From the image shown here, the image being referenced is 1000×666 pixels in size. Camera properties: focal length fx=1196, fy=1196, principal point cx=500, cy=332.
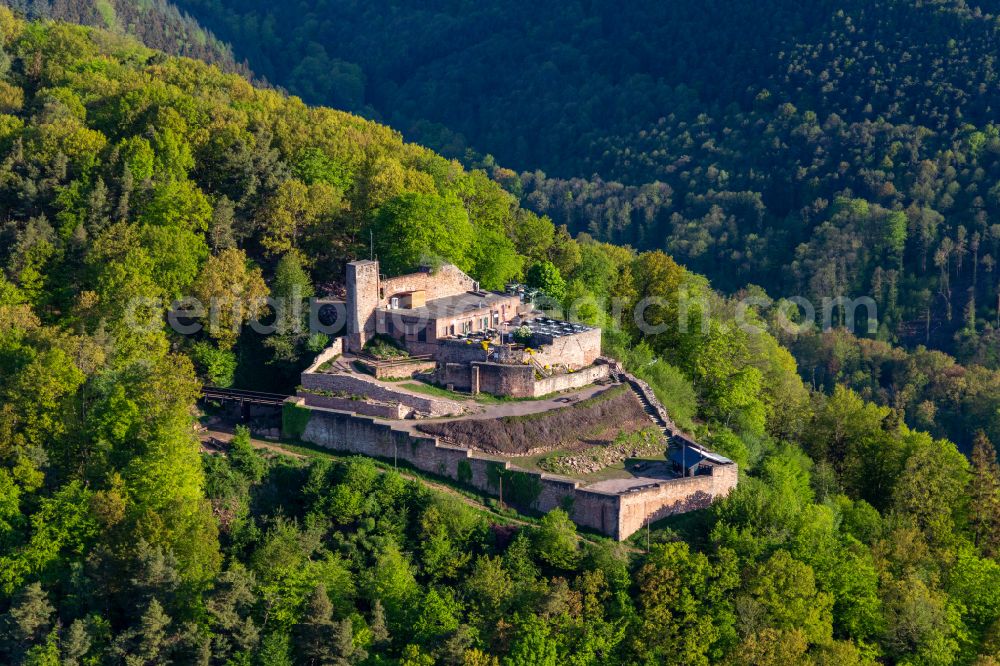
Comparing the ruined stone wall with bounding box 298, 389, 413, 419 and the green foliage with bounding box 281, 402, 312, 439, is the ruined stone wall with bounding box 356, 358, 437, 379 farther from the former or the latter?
the green foliage with bounding box 281, 402, 312, 439

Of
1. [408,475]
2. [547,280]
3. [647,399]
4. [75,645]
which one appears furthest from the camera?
[547,280]

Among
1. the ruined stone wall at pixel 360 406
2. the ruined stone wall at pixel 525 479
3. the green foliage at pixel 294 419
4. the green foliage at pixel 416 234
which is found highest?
the green foliage at pixel 416 234

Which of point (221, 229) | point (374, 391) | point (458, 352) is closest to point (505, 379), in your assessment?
point (458, 352)

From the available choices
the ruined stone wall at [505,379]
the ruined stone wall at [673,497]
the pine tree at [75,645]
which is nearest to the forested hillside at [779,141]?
the ruined stone wall at [673,497]

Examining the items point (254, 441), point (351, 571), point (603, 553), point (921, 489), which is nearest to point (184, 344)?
point (254, 441)

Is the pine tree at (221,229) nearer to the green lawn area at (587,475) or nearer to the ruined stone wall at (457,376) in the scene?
the ruined stone wall at (457,376)

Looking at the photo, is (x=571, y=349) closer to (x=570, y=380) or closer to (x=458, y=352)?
(x=570, y=380)

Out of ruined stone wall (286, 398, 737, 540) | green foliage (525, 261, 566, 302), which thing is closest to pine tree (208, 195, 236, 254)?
ruined stone wall (286, 398, 737, 540)
